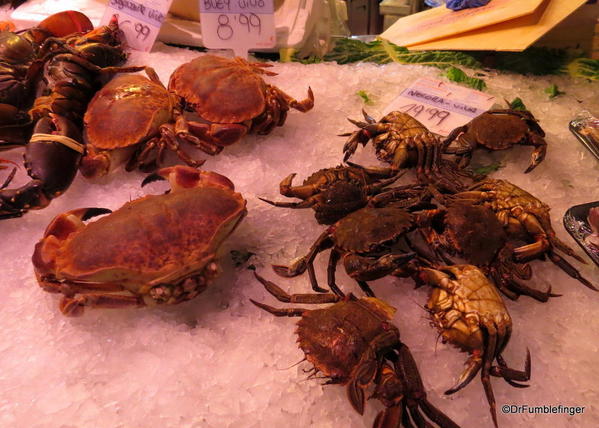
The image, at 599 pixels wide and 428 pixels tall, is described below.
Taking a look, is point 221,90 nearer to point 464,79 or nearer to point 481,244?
point 481,244

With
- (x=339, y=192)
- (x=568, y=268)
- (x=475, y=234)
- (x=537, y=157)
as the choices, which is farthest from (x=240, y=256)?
(x=537, y=157)

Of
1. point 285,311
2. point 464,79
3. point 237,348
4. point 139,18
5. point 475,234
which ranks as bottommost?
point 237,348

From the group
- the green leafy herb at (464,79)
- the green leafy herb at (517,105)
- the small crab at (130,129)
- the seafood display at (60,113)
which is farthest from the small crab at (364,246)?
the green leafy herb at (464,79)

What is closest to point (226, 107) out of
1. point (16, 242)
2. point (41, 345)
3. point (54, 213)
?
point (54, 213)

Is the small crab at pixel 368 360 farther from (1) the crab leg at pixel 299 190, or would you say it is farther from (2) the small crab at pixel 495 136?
(2) the small crab at pixel 495 136

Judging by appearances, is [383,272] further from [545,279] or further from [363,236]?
[545,279]

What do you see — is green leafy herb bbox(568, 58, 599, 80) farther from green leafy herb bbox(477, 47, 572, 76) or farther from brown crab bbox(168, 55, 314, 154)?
brown crab bbox(168, 55, 314, 154)
